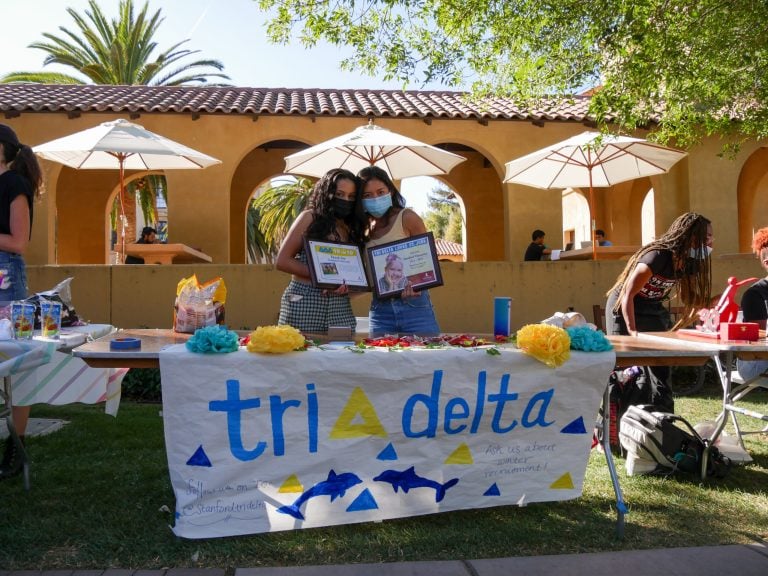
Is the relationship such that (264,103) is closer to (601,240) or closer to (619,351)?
(601,240)

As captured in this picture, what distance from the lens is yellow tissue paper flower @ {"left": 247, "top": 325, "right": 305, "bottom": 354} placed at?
306 centimetres

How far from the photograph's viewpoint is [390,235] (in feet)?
13.1

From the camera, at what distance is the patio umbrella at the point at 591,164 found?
9.21 meters

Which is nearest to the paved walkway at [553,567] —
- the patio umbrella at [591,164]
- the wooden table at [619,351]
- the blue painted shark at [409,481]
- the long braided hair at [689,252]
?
the blue painted shark at [409,481]

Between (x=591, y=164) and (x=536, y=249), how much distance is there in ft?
5.70

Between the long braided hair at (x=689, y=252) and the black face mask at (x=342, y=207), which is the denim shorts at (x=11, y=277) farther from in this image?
the long braided hair at (x=689, y=252)

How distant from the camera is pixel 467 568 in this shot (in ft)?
9.58

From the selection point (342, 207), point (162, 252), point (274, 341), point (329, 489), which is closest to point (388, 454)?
point (329, 489)

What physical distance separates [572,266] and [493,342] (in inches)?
249

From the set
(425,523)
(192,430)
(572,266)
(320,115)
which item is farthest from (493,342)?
(320,115)

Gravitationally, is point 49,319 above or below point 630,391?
above

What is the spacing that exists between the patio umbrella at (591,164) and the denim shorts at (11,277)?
7013 millimetres

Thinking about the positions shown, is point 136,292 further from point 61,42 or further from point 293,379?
point 61,42

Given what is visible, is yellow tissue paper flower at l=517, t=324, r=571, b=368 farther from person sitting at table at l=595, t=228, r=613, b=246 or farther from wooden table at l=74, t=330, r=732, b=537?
person sitting at table at l=595, t=228, r=613, b=246
